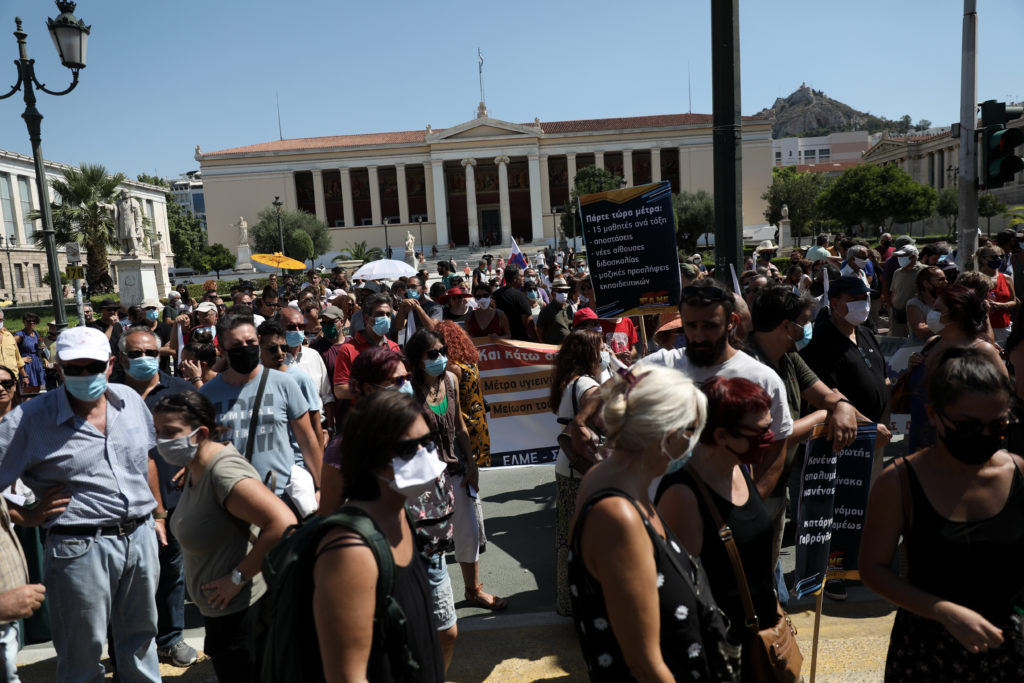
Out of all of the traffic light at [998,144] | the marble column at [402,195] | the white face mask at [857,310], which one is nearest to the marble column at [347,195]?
the marble column at [402,195]

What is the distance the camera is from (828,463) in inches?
152

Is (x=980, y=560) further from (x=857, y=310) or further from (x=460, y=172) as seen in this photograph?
(x=460, y=172)

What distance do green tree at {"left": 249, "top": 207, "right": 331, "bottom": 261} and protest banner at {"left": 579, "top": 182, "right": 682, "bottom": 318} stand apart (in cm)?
5318

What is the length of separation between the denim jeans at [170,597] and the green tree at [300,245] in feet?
179

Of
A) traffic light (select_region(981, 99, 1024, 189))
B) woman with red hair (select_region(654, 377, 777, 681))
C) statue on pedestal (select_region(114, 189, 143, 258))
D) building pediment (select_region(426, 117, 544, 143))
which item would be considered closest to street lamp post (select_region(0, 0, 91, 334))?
woman with red hair (select_region(654, 377, 777, 681))

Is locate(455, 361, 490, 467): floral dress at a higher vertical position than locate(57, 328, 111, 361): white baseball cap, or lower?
lower

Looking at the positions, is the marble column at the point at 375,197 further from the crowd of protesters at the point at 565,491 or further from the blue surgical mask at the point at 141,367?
the blue surgical mask at the point at 141,367

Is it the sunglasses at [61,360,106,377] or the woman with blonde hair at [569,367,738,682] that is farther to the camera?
the sunglasses at [61,360,106,377]

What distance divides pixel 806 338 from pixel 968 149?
6.13m

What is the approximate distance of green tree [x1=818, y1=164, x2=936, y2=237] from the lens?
52250 millimetres

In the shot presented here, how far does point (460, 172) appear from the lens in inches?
3009

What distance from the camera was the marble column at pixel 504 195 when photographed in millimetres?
72625

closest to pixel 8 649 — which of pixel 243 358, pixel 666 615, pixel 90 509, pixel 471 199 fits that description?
pixel 90 509

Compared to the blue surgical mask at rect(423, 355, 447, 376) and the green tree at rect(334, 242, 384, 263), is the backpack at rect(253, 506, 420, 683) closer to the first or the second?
the blue surgical mask at rect(423, 355, 447, 376)
